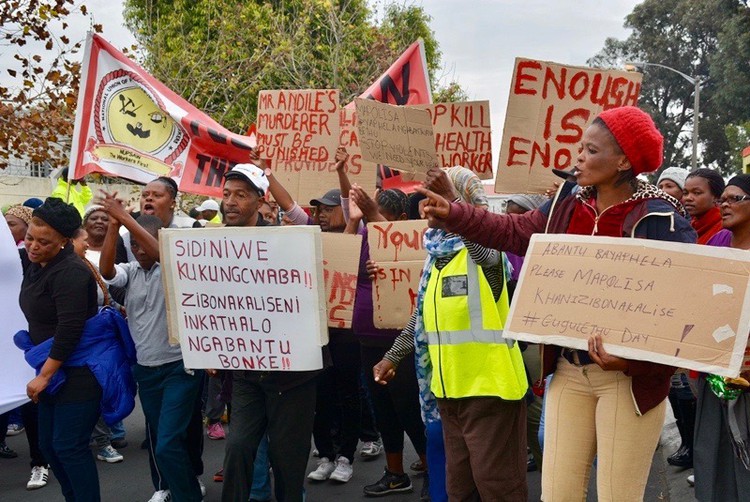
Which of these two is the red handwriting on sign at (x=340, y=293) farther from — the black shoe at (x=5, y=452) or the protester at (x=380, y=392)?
the black shoe at (x=5, y=452)

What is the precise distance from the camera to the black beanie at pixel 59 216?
5.20 m

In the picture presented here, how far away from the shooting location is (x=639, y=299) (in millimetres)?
3219

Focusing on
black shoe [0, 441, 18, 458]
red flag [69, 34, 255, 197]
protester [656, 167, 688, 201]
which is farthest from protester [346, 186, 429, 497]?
black shoe [0, 441, 18, 458]

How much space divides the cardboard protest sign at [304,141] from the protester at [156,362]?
1845 mm

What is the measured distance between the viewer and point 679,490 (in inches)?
239

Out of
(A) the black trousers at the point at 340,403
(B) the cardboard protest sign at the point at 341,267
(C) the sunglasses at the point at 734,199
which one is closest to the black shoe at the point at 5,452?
(A) the black trousers at the point at 340,403

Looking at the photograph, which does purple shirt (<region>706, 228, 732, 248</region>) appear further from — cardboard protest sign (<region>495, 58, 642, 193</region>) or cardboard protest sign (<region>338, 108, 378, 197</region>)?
cardboard protest sign (<region>338, 108, 378, 197</region>)

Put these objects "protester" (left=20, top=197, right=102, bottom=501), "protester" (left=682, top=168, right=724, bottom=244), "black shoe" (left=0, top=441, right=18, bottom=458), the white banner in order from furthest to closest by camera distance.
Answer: "black shoe" (left=0, top=441, right=18, bottom=458), "protester" (left=682, top=168, right=724, bottom=244), the white banner, "protester" (left=20, top=197, right=102, bottom=501)

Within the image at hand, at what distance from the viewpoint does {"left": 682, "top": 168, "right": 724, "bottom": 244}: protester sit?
19.6ft

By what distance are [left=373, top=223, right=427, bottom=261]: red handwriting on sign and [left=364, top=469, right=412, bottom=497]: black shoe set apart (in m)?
1.55

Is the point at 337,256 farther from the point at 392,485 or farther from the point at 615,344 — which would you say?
the point at 615,344

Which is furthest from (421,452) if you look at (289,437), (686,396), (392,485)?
(686,396)

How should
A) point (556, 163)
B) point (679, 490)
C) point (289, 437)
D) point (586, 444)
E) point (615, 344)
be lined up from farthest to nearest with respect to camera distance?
point (679, 490), point (556, 163), point (289, 437), point (586, 444), point (615, 344)

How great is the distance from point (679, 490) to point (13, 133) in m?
8.88
